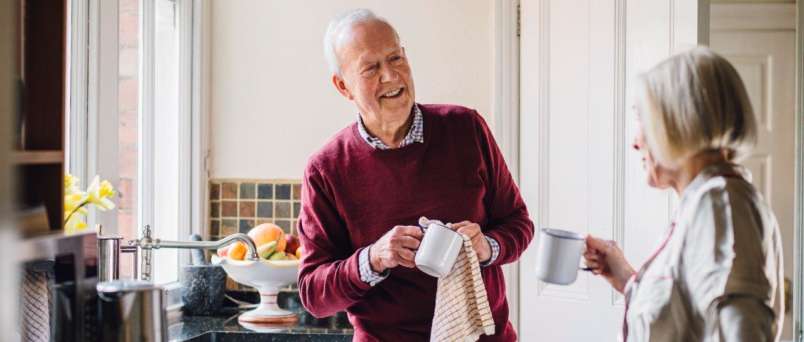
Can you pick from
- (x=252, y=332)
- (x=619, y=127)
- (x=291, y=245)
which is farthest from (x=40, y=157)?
(x=619, y=127)

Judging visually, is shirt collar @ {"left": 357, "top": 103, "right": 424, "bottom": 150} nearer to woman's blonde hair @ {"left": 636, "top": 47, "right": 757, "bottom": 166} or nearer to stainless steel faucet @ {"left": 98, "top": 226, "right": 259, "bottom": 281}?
stainless steel faucet @ {"left": 98, "top": 226, "right": 259, "bottom": 281}

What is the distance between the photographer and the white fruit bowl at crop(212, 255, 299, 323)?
9.97 ft

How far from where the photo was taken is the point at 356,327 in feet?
7.38

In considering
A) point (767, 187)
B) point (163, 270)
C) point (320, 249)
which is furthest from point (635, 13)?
point (767, 187)

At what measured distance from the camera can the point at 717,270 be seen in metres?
1.30

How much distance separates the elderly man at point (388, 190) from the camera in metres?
2.14

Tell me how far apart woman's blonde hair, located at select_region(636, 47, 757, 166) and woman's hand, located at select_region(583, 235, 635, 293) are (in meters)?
0.36

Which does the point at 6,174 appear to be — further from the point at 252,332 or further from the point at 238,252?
the point at 238,252

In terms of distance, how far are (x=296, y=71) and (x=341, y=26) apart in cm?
125

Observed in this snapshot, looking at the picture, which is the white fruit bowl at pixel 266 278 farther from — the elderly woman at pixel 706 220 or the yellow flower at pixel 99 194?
the elderly woman at pixel 706 220

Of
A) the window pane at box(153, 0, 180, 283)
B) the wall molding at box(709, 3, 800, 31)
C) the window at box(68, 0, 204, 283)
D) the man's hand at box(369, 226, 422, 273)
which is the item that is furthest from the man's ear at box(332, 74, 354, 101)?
the wall molding at box(709, 3, 800, 31)

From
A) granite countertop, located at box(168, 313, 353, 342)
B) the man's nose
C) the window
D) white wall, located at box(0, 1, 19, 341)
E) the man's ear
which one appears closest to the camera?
white wall, located at box(0, 1, 19, 341)

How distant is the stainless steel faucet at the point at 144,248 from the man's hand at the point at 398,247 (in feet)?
2.01

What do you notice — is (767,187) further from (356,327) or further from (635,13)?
(356,327)
